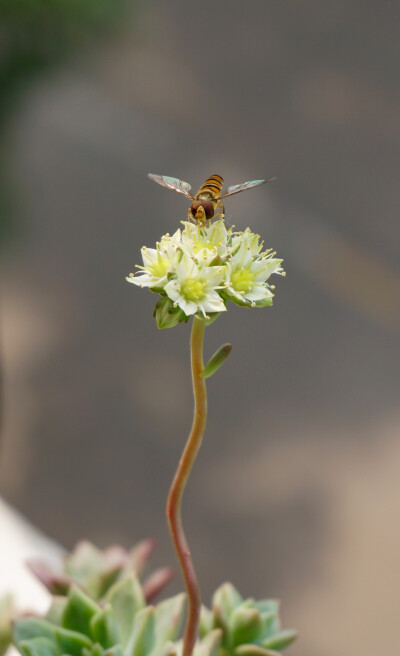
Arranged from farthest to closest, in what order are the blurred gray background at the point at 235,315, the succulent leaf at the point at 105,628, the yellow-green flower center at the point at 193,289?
the blurred gray background at the point at 235,315, the succulent leaf at the point at 105,628, the yellow-green flower center at the point at 193,289

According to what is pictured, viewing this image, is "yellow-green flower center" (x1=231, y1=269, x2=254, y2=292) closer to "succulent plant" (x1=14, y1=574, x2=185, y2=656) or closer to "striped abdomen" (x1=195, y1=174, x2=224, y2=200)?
"striped abdomen" (x1=195, y1=174, x2=224, y2=200)

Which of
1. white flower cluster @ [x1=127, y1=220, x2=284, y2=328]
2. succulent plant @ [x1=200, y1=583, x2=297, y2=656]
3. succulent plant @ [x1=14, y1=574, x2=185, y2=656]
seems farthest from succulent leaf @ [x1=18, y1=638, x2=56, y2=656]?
white flower cluster @ [x1=127, y1=220, x2=284, y2=328]

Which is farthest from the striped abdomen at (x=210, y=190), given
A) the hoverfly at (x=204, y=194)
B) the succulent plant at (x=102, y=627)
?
the succulent plant at (x=102, y=627)

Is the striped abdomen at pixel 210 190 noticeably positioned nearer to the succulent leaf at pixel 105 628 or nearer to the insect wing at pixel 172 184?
the insect wing at pixel 172 184

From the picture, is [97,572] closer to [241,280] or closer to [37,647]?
[37,647]

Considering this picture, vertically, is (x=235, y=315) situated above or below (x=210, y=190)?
above

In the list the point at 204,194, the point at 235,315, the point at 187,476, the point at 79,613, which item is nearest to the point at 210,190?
the point at 204,194
